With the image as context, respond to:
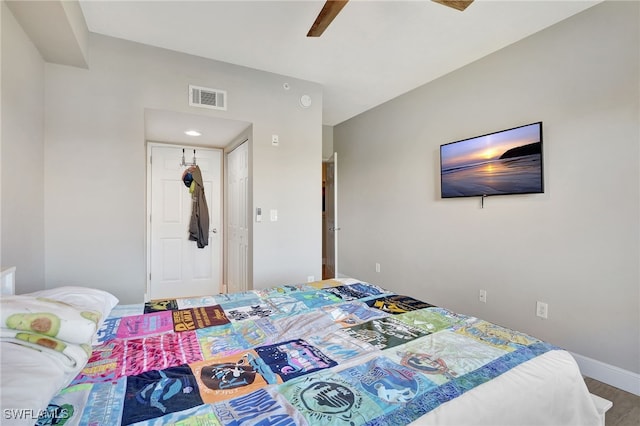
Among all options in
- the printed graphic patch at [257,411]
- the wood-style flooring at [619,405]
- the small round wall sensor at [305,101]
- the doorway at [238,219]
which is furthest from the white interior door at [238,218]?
→ the wood-style flooring at [619,405]

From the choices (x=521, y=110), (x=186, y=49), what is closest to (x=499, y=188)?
(x=521, y=110)

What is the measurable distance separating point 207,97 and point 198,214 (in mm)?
1729

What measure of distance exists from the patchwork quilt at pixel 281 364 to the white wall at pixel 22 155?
866 mm

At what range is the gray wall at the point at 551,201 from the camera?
2.00 meters

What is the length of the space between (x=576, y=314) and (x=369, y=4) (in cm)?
266

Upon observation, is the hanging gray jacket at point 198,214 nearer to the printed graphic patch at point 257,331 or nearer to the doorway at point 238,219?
the doorway at point 238,219

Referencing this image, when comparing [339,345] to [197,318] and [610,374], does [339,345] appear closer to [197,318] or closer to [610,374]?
[197,318]

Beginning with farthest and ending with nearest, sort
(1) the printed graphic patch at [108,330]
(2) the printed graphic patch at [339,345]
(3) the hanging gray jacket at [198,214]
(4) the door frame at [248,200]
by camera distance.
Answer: (3) the hanging gray jacket at [198,214] → (4) the door frame at [248,200] → (1) the printed graphic patch at [108,330] → (2) the printed graphic patch at [339,345]

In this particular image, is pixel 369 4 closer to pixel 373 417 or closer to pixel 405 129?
pixel 405 129

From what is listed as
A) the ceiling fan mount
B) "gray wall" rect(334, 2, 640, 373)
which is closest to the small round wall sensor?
"gray wall" rect(334, 2, 640, 373)

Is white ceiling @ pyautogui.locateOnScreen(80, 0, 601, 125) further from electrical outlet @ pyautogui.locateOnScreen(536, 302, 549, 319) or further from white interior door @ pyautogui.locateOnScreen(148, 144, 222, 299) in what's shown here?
electrical outlet @ pyautogui.locateOnScreen(536, 302, 549, 319)

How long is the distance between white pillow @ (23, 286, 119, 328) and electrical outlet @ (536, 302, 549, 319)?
2.92 m

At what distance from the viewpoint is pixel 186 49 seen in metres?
2.63

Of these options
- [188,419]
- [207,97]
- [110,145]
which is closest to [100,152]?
[110,145]
